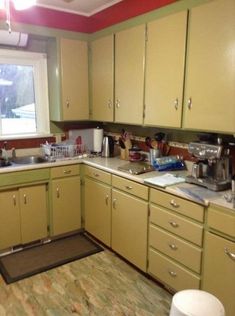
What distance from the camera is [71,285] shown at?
7.84 feet

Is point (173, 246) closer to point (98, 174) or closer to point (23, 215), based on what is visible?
point (98, 174)

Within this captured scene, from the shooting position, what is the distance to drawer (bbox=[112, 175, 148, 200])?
7.63ft

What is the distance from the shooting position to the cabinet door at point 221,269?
1.74m

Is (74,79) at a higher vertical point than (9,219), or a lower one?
higher

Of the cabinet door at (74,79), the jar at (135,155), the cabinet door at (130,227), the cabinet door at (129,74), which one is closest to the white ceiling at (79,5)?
the cabinet door at (74,79)

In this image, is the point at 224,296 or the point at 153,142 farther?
the point at 153,142

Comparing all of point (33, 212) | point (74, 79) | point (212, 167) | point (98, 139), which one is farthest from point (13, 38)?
point (212, 167)

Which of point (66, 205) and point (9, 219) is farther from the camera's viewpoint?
point (66, 205)

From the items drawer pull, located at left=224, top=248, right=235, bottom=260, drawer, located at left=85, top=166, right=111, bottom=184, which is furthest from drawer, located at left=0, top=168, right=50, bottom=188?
drawer pull, located at left=224, top=248, right=235, bottom=260

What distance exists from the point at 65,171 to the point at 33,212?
53 centimetres

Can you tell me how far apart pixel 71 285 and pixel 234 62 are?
2.12m

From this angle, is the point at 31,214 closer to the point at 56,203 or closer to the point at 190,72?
the point at 56,203

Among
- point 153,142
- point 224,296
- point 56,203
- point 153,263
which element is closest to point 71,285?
point 153,263

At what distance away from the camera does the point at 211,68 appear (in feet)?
6.54
